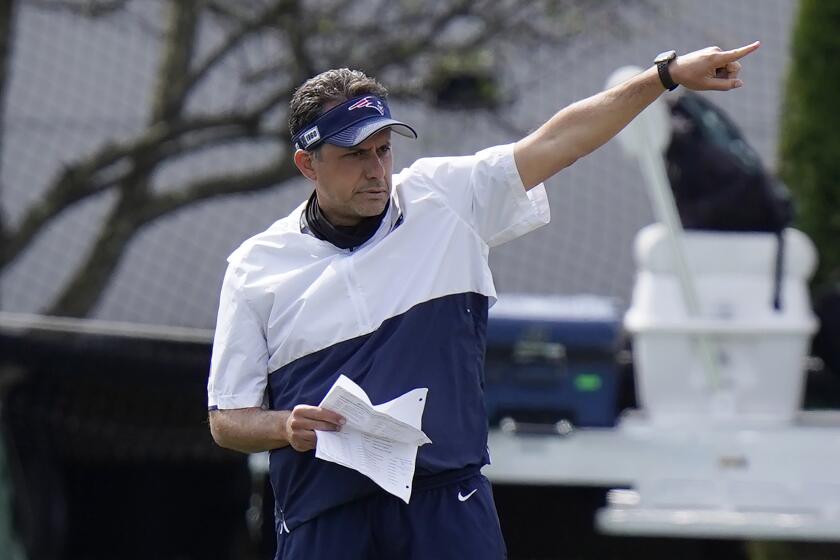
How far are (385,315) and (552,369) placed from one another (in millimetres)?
3253

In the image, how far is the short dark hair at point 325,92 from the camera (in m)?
3.18

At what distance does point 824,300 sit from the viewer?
21.8 feet

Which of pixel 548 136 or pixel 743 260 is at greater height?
pixel 548 136

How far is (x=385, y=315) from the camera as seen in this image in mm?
3086

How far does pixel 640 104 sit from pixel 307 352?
846 millimetres

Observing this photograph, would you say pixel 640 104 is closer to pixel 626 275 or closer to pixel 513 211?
pixel 513 211

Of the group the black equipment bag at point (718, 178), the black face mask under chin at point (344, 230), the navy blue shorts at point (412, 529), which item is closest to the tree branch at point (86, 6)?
the black equipment bag at point (718, 178)

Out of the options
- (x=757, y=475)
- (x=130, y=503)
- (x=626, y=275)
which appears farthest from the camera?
(x=626, y=275)

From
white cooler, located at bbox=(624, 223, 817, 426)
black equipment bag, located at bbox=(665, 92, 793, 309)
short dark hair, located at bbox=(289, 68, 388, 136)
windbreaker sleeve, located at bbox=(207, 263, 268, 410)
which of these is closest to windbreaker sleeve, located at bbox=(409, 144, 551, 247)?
short dark hair, located at bbox=(289, 68, 388, 136)

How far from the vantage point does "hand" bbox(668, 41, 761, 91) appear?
2947 millimetres

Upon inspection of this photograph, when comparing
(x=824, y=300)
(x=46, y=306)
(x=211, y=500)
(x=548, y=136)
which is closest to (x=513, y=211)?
(x=548, y=136)

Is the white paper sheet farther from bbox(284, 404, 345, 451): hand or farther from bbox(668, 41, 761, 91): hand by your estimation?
bbox(668, 41, 761, 91): hand

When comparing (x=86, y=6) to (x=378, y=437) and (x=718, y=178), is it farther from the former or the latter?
(x=378, y=437)

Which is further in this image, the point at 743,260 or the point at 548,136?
the point at 743,260
